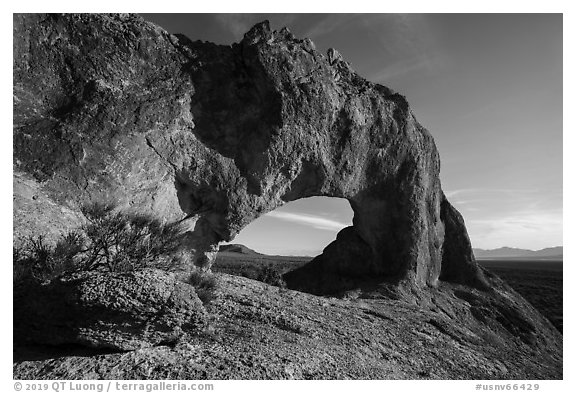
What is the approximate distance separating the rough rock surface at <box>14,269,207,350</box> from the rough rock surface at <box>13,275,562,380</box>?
0.29 m

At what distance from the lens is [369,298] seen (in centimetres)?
1359

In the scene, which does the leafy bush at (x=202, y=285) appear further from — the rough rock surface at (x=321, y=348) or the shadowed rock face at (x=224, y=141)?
the shadowed rock face at (x=224, y=141)

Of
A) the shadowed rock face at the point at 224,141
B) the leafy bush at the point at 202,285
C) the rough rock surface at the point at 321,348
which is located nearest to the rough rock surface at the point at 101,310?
the rough rock surface at the point at 321,348

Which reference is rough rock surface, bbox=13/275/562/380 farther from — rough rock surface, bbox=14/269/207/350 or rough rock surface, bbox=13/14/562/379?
rough rock surface, bbox=14/269/207/350

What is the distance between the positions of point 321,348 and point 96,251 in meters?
4.82

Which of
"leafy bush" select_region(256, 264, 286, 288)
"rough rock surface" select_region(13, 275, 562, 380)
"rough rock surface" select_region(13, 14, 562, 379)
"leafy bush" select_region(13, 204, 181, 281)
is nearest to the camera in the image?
"rough rock surface" select_region(13, 275, 562, 380)

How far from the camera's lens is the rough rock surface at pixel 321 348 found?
548 cm

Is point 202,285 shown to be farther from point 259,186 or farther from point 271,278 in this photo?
point 271,278

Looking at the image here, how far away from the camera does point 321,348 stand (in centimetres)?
761

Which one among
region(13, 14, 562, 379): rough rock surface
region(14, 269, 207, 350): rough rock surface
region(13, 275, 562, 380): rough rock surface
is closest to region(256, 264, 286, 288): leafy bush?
region(13, 14, 562, 379): rough rock surface

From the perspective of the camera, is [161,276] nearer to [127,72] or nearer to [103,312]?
[103,312]

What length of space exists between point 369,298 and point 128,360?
987 cm

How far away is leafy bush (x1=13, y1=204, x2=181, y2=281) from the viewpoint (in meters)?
5.73

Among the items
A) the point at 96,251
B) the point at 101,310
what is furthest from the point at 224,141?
the point at 101,310
